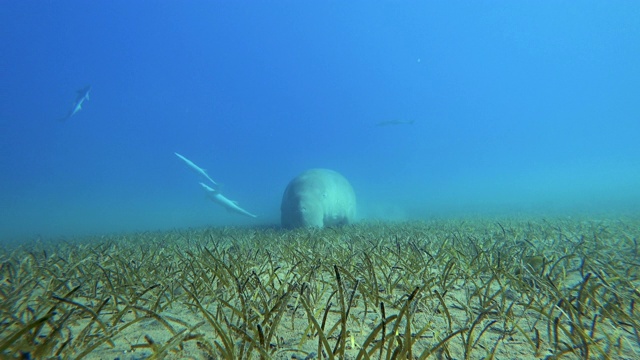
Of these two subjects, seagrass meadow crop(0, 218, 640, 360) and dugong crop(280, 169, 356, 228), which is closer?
seagrass meadow crop(0, 218, 640, 360)

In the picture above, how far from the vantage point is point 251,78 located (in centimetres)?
13375

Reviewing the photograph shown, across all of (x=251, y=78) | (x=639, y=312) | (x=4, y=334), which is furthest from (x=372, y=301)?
(x=251, y=78)

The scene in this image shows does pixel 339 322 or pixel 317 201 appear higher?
pixel 317 201

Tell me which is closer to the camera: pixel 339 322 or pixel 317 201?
pixel 339 322

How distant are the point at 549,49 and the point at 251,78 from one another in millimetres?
117528

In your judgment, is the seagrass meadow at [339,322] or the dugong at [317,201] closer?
the seagrass meadow at [339,322]

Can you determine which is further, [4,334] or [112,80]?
[112,80]

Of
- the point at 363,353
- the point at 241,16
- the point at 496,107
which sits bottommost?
the point at 363,353

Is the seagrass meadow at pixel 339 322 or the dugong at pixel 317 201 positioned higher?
the dugong at pixel 317 201

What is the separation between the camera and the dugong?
751 centimetres

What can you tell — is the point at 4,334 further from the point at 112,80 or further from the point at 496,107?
the point at 496,107

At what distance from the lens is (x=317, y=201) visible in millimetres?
8039

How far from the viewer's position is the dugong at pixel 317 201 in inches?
296

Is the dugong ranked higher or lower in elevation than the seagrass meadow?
higher
